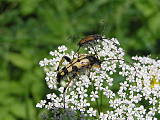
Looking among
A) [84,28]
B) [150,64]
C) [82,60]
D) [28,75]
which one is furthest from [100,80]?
[84,28]

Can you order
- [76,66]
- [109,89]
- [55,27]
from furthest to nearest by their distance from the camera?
[55,27] < [109,89] < [76,66]

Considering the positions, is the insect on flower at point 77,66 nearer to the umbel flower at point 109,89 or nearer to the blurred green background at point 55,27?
the umbel flower at point 109,89

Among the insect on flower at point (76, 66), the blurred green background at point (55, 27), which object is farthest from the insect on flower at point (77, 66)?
the blurred green background at point (55, 27)

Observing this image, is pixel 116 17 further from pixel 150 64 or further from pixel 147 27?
pixel 150 64

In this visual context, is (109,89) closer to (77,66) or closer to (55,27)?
(77,66)

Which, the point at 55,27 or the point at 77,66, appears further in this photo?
the point at 55,27

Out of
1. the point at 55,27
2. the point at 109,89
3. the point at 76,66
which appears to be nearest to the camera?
the point at 76,66

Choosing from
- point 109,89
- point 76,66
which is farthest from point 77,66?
point 109,89

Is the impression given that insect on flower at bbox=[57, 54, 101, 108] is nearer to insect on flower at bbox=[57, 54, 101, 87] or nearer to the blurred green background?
insect on flower at bbox=[57, 54, 101, 87]

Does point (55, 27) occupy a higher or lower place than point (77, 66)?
higher
